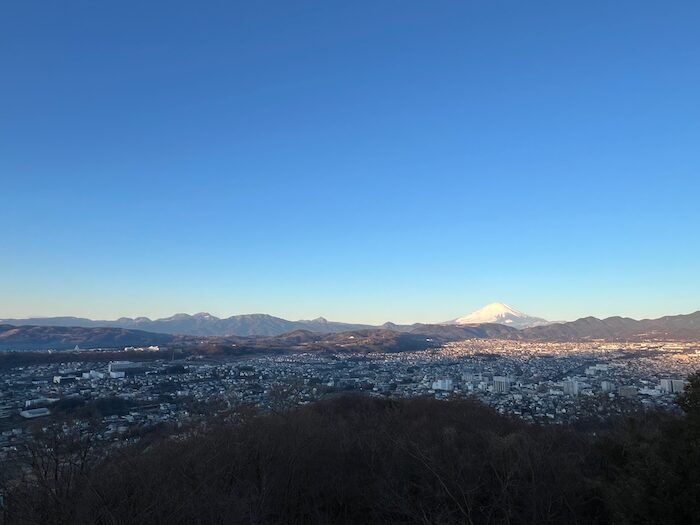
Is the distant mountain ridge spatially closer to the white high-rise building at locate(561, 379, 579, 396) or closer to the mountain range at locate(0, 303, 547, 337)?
the mountain range at locate(0, 303, 547, 337)

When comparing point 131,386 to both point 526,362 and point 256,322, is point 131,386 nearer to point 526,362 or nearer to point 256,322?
point 526,362

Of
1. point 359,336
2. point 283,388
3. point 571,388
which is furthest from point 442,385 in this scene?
point 359,336

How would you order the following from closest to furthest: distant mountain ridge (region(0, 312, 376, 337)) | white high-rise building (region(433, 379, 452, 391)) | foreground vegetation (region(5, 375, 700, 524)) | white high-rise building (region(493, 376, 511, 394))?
foreground vegetation (region(5, 375, 700, 524)), white high-rise building (region(493, 376, 511, 394)), white high-rise building (region(433, 379, 452, 391)), distant mountain ridge (region(0, 312, 376, 337))

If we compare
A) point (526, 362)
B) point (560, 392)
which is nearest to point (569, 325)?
point (526, 362)

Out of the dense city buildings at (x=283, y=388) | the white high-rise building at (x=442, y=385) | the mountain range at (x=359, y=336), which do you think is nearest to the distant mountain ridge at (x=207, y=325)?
the mountain range at (x=359, y=336)

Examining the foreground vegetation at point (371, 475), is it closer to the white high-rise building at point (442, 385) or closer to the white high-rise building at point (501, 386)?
the white high-rise building at point (501, 386)

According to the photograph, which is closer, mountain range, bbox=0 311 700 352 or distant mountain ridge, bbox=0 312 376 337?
mountain range, bbox=0 311 700 352

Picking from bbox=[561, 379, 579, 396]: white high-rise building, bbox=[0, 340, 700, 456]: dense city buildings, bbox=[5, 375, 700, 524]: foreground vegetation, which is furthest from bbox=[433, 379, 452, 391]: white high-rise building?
bbox=[5, 375, 700, 524]: foreground vegetation

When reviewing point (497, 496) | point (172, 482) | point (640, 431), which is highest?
point (640, 431)
